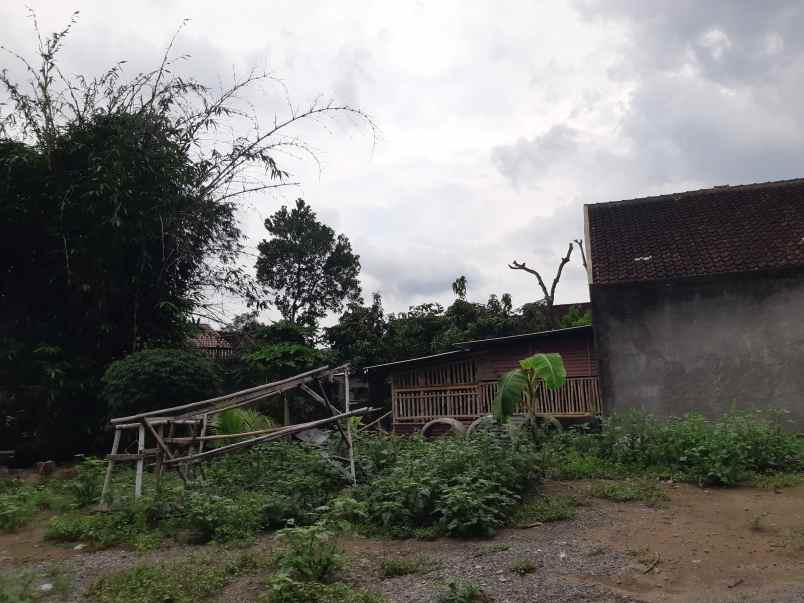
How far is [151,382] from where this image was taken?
11.3 metres

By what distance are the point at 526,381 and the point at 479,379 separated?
21.0 ft

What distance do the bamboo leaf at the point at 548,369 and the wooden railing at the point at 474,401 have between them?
4.48m

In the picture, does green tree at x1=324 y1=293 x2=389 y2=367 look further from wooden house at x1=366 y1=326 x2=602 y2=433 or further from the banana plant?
the banana plant

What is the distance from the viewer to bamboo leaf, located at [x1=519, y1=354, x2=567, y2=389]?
31.5 ft

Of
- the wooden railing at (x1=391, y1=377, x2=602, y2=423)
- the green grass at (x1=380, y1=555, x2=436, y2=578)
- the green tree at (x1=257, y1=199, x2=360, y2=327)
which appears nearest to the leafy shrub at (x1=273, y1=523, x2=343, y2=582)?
the green grass at (x1=380, y1=555, x2=436, y2=578)

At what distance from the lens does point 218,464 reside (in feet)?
32.0

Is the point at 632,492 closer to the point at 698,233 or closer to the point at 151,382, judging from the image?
the point at 151,382

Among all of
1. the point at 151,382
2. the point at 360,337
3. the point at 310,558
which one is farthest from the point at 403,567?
the point at 360,337

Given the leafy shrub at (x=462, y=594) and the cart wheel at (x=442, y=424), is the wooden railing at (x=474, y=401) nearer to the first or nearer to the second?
the cart wheel at (x=442, y=424)

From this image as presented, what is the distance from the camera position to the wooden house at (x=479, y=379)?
14758 mm

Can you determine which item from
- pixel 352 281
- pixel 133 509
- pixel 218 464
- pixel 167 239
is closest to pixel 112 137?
pixel 167 239

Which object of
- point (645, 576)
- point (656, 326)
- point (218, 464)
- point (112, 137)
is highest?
point (112, 137)

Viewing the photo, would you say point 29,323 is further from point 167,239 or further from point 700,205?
point 700,205

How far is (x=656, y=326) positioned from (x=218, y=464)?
828 centimetres
